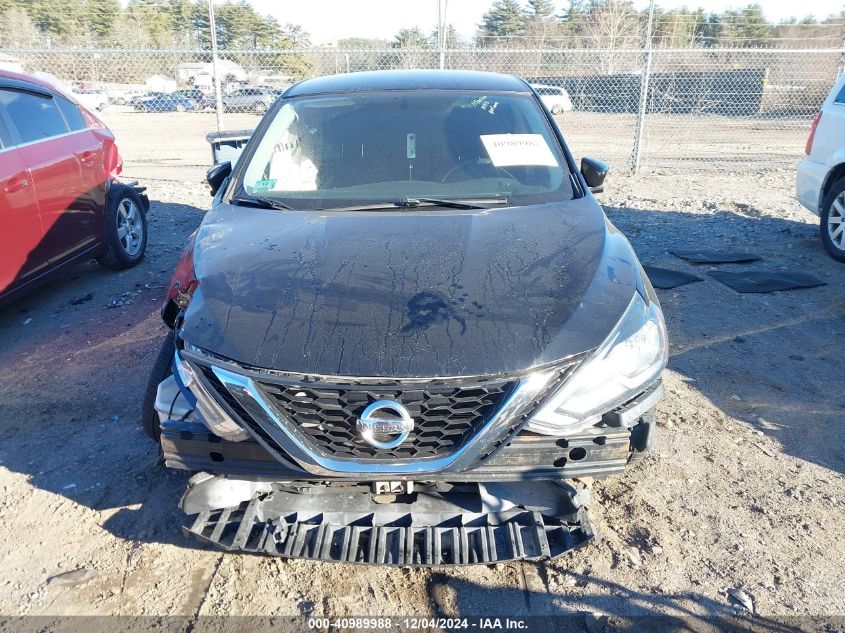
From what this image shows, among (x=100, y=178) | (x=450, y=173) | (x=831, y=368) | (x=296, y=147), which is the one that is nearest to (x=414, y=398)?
(x=450, y=173)

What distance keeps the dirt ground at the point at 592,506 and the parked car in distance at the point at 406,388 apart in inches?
11.6

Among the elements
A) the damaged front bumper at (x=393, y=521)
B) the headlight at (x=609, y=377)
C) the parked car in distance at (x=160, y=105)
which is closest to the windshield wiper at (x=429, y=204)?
the headlight at (x=609, y=377)

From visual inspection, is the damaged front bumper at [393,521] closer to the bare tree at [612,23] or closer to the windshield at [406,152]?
the windshield at [406,152]

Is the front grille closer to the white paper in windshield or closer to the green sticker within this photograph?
the green sticker

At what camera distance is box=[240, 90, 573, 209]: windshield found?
3371mm

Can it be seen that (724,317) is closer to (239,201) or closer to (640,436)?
(640,436)

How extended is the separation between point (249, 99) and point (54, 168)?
14602 mm

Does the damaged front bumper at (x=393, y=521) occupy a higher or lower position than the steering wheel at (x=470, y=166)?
lower

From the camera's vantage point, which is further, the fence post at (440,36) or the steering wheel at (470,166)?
the fence post at (440,36)

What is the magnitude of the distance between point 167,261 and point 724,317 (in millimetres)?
5020

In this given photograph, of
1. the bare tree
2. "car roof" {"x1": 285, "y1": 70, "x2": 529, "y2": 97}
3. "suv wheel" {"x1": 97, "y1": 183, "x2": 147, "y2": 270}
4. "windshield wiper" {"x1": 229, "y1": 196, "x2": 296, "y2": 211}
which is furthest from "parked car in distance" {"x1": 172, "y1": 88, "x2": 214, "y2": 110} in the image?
"windshield wiper" {"x1": 229, "y1": 196, "x2": 296, "y2": 211}

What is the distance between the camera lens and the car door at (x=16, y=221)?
4.52m

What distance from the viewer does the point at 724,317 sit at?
501cm

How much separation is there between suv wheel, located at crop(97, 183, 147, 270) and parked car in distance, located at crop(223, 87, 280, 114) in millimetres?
10464
